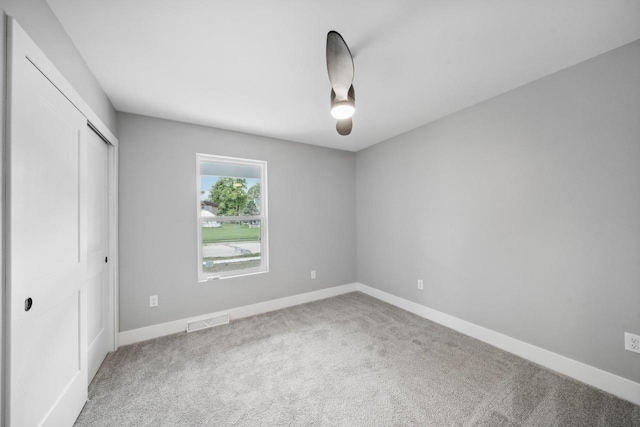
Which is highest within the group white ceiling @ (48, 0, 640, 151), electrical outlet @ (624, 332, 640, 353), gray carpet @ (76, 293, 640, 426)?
white ceiling @ (48, 0, 640, 151)

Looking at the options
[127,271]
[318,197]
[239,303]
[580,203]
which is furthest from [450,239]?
[127,271]

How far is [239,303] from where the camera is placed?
325 cm

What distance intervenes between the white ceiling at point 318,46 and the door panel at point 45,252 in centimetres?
57

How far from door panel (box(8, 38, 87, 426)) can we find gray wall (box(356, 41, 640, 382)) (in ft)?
10.7

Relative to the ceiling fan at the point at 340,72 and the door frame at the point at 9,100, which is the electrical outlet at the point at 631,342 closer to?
the ceiling fan at the point at 340,72

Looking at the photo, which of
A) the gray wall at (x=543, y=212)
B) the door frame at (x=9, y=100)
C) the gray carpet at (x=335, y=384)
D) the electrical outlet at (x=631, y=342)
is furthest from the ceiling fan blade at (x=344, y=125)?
the electrical outlet at (x=631, y=342)

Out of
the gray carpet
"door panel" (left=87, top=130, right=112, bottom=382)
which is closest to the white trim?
"door panel" (left=87, top=130, right=112, bottom=382)

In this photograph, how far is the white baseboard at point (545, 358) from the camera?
1.74 metres

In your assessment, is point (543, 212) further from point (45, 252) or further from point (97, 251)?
point (97, 251)

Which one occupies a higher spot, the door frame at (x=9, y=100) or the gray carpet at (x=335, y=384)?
the door frame at (x=9, y=100)

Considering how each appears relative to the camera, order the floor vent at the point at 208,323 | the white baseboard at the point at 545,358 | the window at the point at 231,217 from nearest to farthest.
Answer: the white baseboard at the point at 545,358 < the floor vent at the point at 208,323 < the window at the point at 231,217

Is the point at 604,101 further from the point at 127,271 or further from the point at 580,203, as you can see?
the point at 127,271

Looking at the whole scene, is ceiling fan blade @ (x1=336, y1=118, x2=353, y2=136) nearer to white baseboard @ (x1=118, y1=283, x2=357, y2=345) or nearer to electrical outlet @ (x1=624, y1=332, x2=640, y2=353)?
electrical outlet @ (x1=624, y1=332, x2=640, y2=353)

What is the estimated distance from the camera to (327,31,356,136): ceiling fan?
3.93ft
